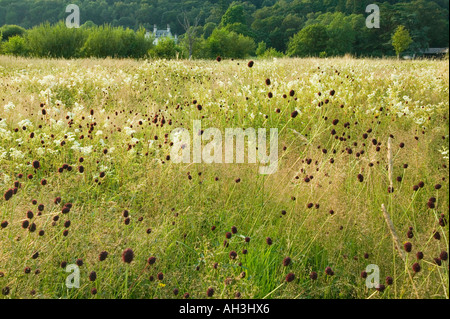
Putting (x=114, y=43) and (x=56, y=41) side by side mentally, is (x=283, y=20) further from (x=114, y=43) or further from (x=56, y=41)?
(x=56, y=41)

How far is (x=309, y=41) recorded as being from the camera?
48.1 metres

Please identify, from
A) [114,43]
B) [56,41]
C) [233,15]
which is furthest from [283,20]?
[56,41]

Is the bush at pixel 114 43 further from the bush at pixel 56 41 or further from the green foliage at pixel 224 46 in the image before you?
the green foliage at pixel 224 46

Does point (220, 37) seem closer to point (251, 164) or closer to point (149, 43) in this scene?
point (149, 43)

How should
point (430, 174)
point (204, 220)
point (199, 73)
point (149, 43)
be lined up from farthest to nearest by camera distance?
point (149, 43)
point (199, 73)
point (430, 174)
point (204, 220)

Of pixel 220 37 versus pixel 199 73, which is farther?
pixel 220 37

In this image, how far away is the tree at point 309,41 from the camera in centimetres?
4731

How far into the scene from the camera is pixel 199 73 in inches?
350

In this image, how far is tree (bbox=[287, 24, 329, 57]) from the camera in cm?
4731

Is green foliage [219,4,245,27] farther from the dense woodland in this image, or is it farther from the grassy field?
the grassy field

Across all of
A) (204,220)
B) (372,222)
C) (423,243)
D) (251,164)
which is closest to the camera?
(423,243)

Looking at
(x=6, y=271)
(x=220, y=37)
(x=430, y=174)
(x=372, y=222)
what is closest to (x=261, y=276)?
(x=372, y=222)

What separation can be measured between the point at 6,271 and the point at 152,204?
43.9 inches

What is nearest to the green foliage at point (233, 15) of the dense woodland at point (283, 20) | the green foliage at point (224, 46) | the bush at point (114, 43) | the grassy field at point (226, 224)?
the dense woodland at point (283, 20)
